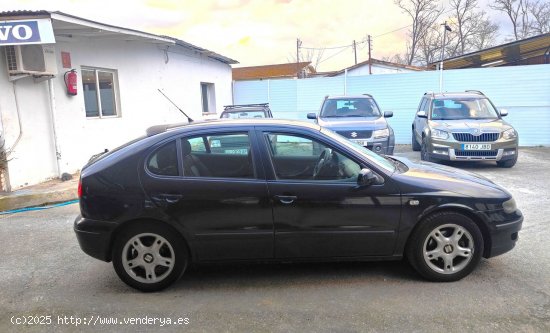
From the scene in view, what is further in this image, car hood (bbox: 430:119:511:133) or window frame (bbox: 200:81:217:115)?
window frame (bbox: 200:81:217:115)

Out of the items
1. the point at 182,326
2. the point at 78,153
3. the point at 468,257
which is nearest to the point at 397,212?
the point at 468,257

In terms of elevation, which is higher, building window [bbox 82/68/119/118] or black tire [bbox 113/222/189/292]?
building window [bbox 82/68/119/118]

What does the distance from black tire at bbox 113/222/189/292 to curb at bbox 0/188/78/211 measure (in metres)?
4.26

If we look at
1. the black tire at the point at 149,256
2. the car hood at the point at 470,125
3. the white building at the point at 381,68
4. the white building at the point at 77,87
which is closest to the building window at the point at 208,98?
the white building at the point at 77,87

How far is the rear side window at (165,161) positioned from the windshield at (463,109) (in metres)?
8.20

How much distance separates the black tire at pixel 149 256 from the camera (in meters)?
3.78

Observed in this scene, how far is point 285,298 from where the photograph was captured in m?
3.67

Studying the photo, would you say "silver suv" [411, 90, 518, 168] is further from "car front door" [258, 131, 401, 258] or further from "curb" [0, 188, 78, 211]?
"curb" [0, 188, 78, 211]

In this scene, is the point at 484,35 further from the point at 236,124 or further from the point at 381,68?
the point at 236,124

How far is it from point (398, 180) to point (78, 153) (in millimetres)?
7507

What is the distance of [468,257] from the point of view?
385cm

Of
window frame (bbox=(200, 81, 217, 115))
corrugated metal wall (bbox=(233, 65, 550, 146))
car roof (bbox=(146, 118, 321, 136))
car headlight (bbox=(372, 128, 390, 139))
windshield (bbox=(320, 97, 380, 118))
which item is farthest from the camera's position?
window frame (bbox=(200, 81, 217, 115))

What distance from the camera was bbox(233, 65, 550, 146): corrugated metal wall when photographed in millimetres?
14328

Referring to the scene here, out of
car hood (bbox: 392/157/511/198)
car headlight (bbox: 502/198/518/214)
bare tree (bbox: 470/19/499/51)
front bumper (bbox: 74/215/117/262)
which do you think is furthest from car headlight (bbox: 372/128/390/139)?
bare tree (bbox: 470/19/499/51)
